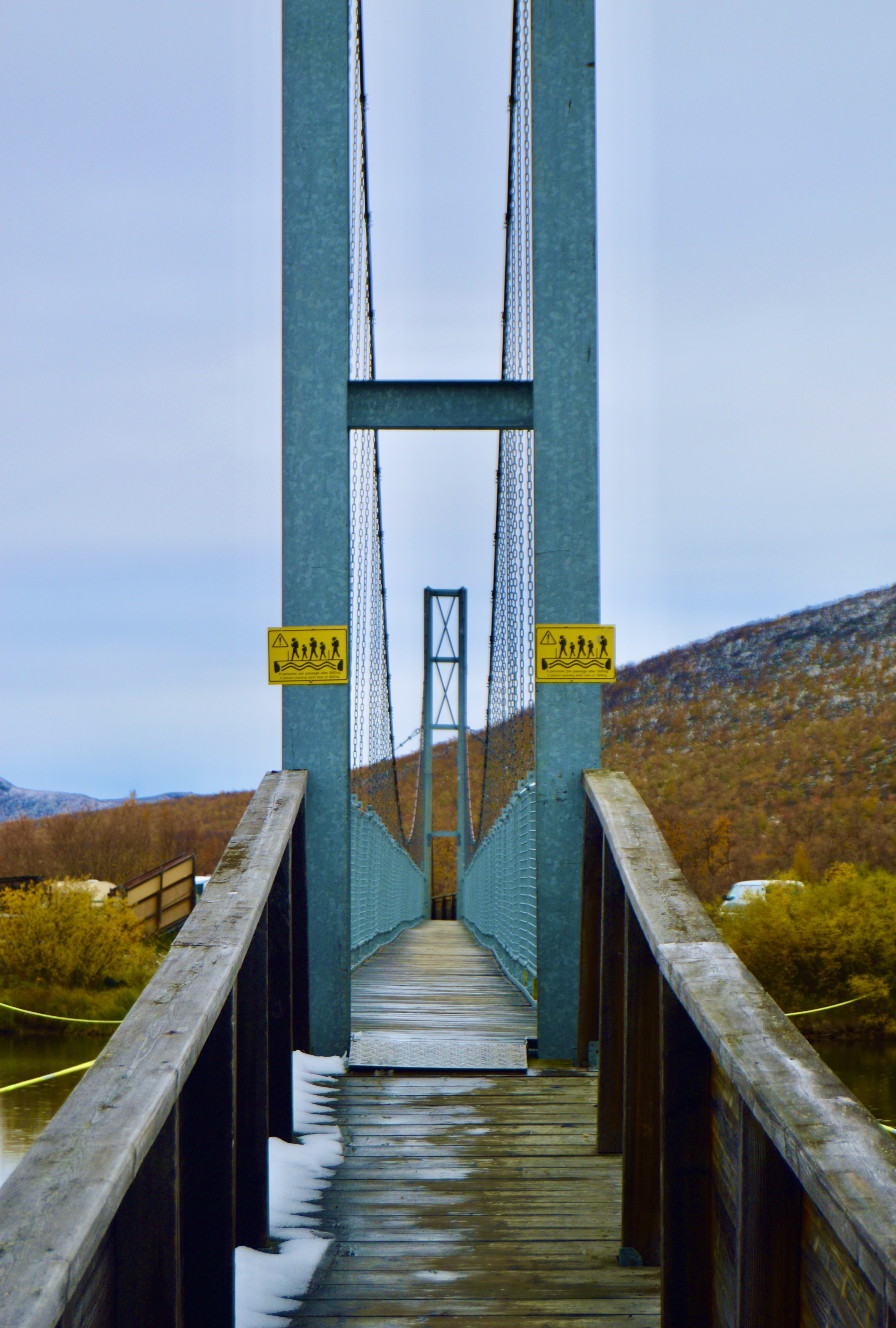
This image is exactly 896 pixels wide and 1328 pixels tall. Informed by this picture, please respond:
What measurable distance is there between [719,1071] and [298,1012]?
5.28ft

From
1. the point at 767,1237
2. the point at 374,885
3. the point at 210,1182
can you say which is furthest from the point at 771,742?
the point at 767,1237

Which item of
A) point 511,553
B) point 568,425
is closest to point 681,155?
point 511,553

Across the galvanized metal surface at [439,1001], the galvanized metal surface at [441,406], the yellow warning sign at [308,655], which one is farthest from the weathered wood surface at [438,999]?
the galvanized metal surface at [441,406]

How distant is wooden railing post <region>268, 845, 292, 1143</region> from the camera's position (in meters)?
2.25

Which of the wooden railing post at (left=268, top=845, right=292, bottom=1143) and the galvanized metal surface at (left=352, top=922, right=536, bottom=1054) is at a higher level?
the wooden railing post at (left=268, top=845, right=292, bottom=1143)

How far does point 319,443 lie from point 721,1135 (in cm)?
213

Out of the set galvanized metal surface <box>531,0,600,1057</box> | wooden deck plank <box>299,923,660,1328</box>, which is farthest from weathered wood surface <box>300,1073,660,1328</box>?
galvanized metal surface <box>531,0,600,1057</box>

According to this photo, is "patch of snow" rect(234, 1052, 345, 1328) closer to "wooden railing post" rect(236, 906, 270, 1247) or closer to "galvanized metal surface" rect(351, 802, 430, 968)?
"wooden railing post" rect(236, 906, 270, 1247)

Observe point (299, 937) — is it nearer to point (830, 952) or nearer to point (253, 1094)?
point (253, 1094)

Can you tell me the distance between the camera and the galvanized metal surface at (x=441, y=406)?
3.14 meters

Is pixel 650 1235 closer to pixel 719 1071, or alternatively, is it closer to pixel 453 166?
pixel 719 1071

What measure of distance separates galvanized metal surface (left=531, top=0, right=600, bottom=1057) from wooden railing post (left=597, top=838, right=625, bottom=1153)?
496mm

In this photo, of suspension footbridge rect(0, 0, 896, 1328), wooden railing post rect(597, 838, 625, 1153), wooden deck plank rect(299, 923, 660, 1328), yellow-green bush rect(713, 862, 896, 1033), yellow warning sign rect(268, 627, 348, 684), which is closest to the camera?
suspension footbridge rect(0, 0, 896, 1328)

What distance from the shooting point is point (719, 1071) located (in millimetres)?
1392
